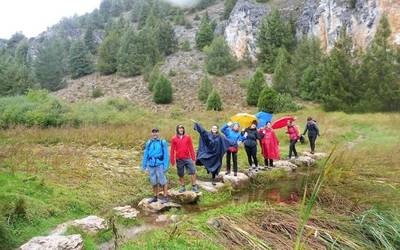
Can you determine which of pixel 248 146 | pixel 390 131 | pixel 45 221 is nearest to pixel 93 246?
pixel 45 221

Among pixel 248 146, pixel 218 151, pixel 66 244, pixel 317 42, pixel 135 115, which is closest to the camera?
pixel 66 244

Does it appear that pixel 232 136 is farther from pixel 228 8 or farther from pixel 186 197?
pixel 228 8

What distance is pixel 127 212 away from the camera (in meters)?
9.36

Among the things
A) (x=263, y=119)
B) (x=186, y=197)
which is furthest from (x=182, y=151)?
(x=263, y=119)

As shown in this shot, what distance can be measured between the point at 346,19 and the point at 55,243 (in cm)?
5515

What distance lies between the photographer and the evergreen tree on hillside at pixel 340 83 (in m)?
38.1

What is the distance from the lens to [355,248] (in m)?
5.91

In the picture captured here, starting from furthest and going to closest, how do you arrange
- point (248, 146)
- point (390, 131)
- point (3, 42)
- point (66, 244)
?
point (3, 42), point (390, 131), point (248, 146), point (66, 244)

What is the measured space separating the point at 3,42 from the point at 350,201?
153791mm

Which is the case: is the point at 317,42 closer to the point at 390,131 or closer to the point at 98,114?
the point at 390,131

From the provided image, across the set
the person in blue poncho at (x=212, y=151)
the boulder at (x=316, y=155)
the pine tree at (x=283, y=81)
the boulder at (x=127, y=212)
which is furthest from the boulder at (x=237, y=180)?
the pine tree at (x=283, y=81)

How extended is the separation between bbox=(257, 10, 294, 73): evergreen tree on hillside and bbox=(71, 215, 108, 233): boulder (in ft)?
174

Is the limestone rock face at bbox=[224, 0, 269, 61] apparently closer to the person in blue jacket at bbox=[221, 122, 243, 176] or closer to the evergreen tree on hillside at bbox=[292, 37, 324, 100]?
the evergreen tree on hillside at bbox=[292, 37, 324, 100]

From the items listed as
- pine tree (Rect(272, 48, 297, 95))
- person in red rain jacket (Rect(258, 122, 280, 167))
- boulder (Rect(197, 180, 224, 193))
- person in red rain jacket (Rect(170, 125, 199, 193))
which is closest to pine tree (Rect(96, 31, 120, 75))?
pine tree (Rect(272, 48, 297, 95))
